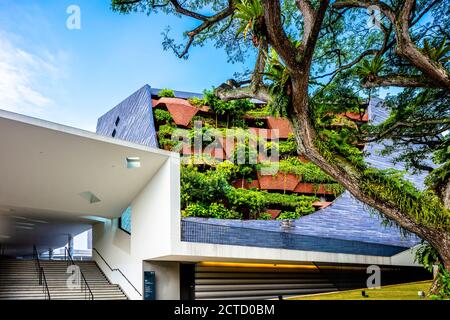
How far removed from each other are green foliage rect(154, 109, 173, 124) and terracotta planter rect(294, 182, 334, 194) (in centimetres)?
691

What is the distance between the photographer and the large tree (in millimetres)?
6477

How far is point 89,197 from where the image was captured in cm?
1271

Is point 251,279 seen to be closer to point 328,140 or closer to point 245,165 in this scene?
Result: point 245,165

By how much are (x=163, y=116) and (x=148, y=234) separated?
26.7 ft

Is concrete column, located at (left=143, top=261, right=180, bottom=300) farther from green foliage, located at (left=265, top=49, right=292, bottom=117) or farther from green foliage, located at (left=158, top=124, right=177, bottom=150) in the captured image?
green foliage, located at (left=265, top=49, right=292, bottom=117)

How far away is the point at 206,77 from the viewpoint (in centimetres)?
2003

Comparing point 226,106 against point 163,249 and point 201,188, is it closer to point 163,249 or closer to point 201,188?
point 201,188

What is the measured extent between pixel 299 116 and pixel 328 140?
86cm

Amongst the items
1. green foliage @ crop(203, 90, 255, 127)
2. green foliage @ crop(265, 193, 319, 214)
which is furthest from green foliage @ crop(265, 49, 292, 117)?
green foliage @ crop(203, 90, 255, 127)

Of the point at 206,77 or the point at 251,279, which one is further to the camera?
the point at 206,77

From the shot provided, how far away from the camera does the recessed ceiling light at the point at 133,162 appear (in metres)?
11.5

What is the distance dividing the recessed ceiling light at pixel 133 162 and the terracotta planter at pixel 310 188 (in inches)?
403
